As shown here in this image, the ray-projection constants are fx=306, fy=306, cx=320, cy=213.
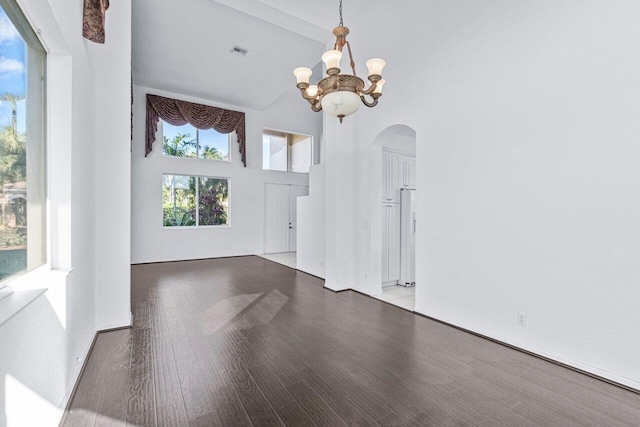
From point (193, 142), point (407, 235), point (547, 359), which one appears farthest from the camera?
point (193, 142)

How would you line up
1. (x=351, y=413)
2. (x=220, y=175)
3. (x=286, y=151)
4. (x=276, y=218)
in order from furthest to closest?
(x=286, y=151), (x=276, y=218), (x=220, y=175), (x=351, y=413)

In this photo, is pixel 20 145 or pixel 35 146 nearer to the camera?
pixel 20 145

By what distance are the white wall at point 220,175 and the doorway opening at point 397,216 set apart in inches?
162

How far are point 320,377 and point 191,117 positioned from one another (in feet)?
22.7

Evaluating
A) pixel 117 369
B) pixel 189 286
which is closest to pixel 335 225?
pixel 189 286

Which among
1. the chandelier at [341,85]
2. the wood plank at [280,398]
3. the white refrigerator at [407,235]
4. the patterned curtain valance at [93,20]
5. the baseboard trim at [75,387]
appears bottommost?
the wood plank at [280,398]

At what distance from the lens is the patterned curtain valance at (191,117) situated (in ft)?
22.8

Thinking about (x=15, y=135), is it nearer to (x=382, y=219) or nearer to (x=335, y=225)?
A: (x=335, y=225)

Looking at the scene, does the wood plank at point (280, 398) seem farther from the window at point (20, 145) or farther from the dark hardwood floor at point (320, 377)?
the window at point (20, 145)

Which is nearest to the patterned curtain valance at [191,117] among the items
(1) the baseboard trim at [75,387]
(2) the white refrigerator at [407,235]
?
(2) the white refrigerator at [407,235]

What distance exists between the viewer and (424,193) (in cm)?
369

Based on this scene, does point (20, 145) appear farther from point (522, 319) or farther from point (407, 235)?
point (407, 235)

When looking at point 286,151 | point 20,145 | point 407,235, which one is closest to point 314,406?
point 20,145

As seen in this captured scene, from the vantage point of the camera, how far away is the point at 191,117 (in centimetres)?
736
